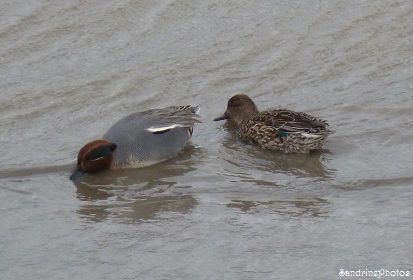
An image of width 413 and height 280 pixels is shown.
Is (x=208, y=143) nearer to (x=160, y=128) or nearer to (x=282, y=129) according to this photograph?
(x=160, y=128)

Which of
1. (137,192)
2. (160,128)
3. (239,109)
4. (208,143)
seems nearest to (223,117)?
(239,109)

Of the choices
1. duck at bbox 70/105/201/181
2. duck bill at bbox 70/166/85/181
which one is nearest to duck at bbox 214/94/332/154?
duck at bbox 70/105/201/181

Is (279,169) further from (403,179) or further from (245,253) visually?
(245,253)

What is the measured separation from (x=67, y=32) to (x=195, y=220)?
386 cm

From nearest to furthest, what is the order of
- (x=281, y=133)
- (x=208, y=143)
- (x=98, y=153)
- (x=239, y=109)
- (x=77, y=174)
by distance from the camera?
1. (x=77, y=174)
2. (x=98, y=153)
3. (x=281, y=133)
4. (x=208, y=143)
5. (x=239, y=109)

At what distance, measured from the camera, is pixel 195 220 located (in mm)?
5961

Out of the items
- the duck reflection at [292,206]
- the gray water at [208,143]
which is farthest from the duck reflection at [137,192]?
the duck reflection at [292,206]

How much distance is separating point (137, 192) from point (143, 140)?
2.35 feet

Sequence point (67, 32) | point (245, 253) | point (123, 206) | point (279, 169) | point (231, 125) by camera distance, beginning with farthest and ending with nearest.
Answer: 1. point (67, 32)
2. point (231, 125)
3. point (279, 169)
4. point (123, 206)
5. point (245, 253)

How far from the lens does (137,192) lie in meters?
6.66

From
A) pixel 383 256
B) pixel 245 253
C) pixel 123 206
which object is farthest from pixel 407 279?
pixel 123 206

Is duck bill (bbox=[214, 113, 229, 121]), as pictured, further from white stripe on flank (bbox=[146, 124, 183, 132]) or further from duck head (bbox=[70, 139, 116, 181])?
duck head (bbox=[70, 139, 116, 181])

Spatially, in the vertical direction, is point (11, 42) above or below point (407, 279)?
above

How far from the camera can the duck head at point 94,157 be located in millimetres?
6934
